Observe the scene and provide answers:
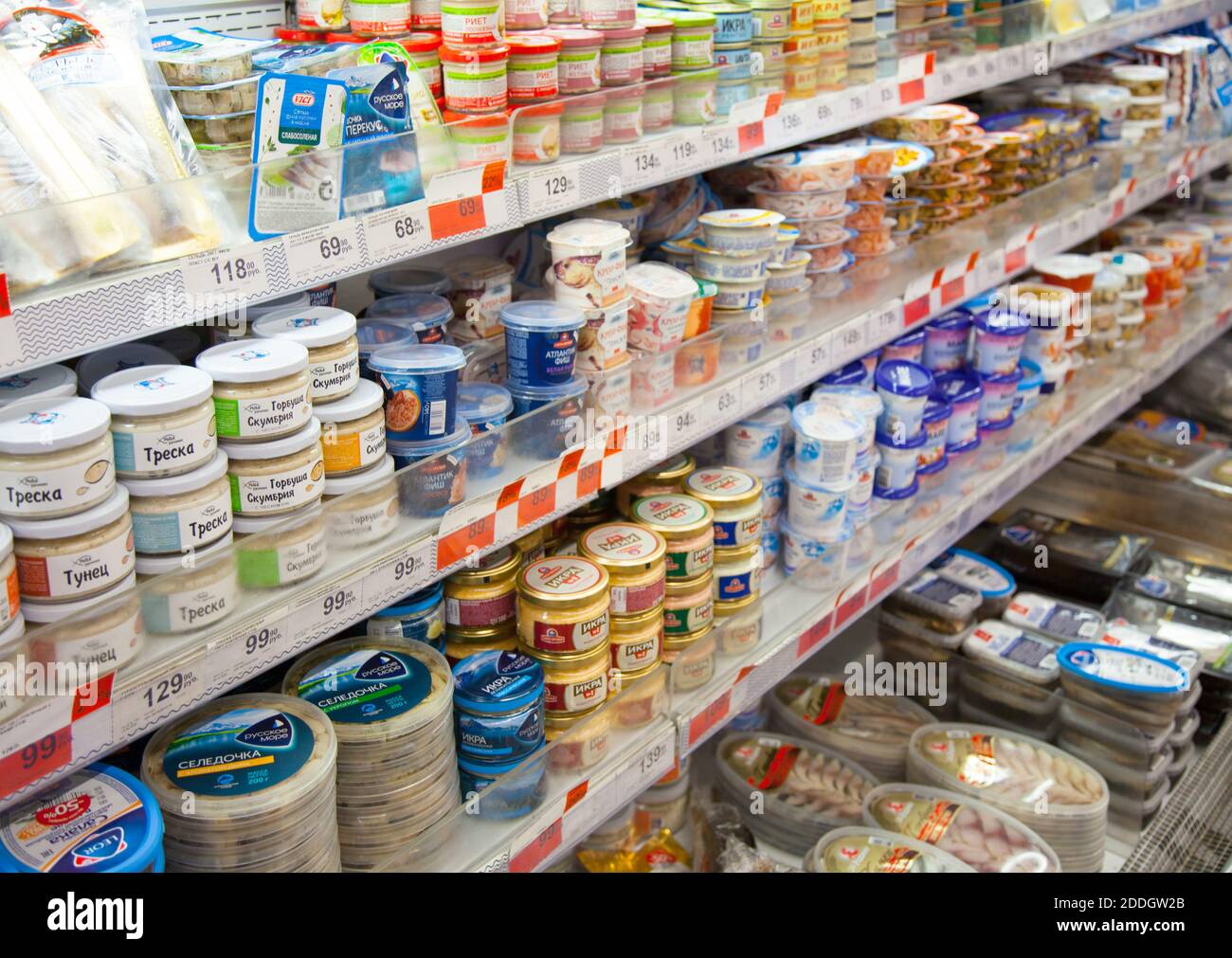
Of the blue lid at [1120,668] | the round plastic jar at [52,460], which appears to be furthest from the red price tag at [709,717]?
the round plastic jar at [52,460]

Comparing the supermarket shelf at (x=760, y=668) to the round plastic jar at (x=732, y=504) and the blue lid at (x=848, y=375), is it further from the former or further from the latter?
the blue lid at (x=848, y=375)

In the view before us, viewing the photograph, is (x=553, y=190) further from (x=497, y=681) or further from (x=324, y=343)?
(x=497, y=681)

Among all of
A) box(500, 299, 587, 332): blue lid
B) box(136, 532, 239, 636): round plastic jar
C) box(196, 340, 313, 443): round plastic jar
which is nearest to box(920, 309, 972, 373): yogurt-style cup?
box(500, 299, 587, 332): blue lid

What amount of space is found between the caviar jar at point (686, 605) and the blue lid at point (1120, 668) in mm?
1049

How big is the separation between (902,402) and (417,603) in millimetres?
1306

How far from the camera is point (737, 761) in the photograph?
107 inches

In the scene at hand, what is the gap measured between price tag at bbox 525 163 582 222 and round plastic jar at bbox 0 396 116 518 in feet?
2.50

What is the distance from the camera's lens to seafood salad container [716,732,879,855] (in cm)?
257

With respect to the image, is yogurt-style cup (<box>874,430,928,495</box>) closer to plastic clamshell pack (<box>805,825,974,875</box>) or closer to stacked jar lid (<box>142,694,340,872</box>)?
plastic clamshell pack (<box>805,825,974,875</box>)

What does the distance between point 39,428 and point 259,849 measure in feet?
1.88

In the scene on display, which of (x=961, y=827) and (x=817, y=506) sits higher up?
(x=817, y=506)

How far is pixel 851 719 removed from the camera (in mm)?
2910

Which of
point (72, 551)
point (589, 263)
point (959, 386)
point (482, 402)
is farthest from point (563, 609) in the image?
point (959, 386)

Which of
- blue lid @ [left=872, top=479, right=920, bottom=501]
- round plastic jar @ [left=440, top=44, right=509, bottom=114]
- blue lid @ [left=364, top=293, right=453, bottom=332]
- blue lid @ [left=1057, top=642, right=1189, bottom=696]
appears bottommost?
blue lid @ [left=1057, top=642, right=1189, bottom=696]
